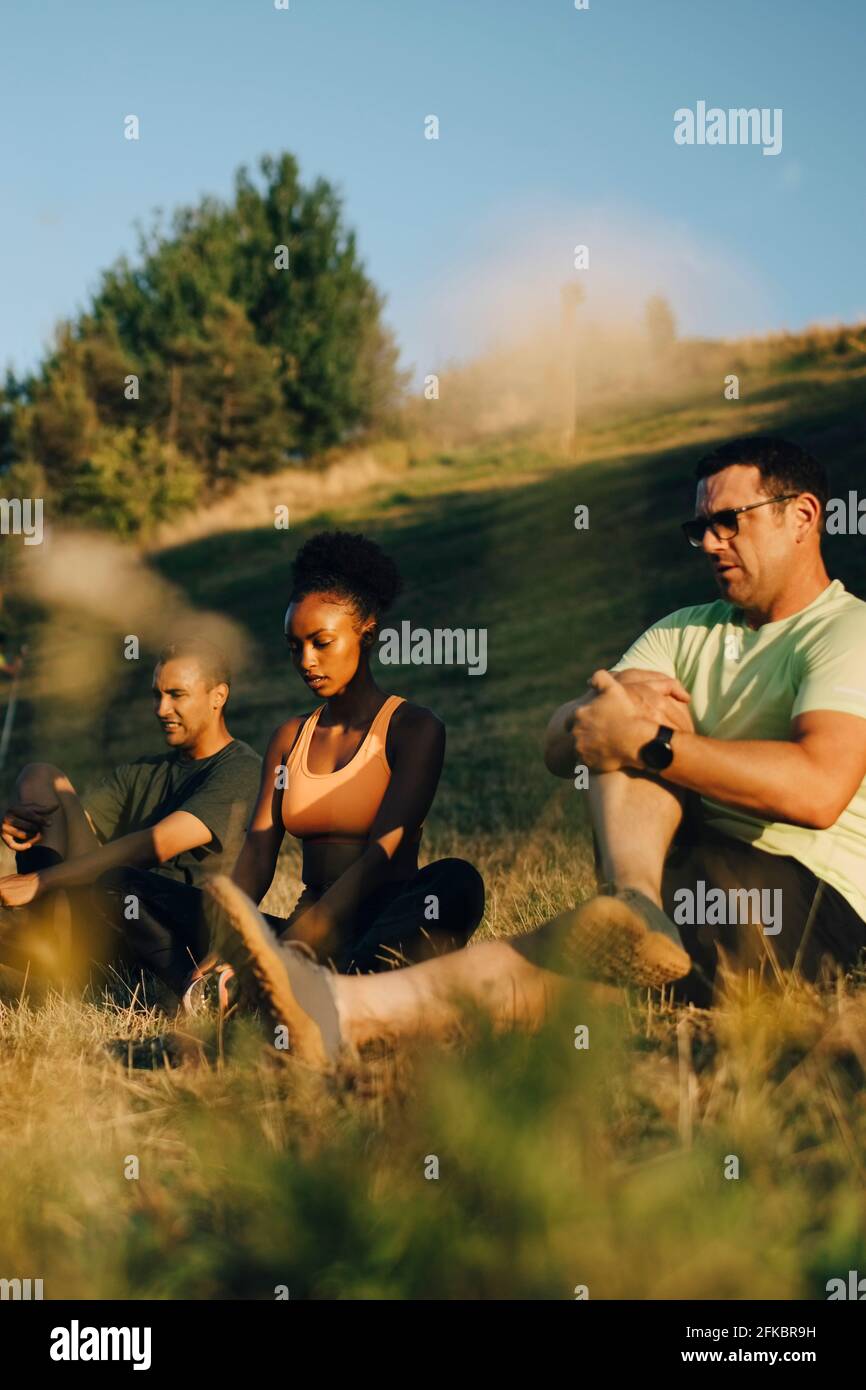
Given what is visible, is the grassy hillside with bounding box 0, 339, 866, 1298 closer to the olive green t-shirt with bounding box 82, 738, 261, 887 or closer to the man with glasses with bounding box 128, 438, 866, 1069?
the man with glasses with bounding box 128, 438, 866, 1069

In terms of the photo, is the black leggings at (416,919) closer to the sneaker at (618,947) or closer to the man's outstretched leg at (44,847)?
the sneaker at (618,947)

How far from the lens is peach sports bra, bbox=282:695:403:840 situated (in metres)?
4.57

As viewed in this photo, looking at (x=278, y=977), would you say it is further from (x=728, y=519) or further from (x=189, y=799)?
(x=189, y=799)

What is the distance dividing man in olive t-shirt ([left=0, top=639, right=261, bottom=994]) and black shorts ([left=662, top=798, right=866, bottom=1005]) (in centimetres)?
182

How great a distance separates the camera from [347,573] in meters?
4.80

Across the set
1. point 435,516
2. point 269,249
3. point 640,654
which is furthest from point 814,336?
point 640,654

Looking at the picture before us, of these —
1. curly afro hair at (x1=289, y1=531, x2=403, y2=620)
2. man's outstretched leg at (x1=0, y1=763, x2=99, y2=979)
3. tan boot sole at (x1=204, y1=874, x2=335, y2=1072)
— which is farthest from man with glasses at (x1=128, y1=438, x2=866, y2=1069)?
man's outstretched leg at (x1=0, y1=763, x2=99, y2=979)

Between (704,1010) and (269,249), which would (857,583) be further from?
(269,249)

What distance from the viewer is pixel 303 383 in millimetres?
46906

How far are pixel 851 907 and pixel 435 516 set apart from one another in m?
27.3

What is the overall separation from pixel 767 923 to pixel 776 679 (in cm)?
70

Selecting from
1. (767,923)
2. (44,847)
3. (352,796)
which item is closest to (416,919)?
(352,796)

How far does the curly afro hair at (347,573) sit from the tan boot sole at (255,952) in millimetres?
1807

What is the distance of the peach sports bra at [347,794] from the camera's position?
4.57 m
